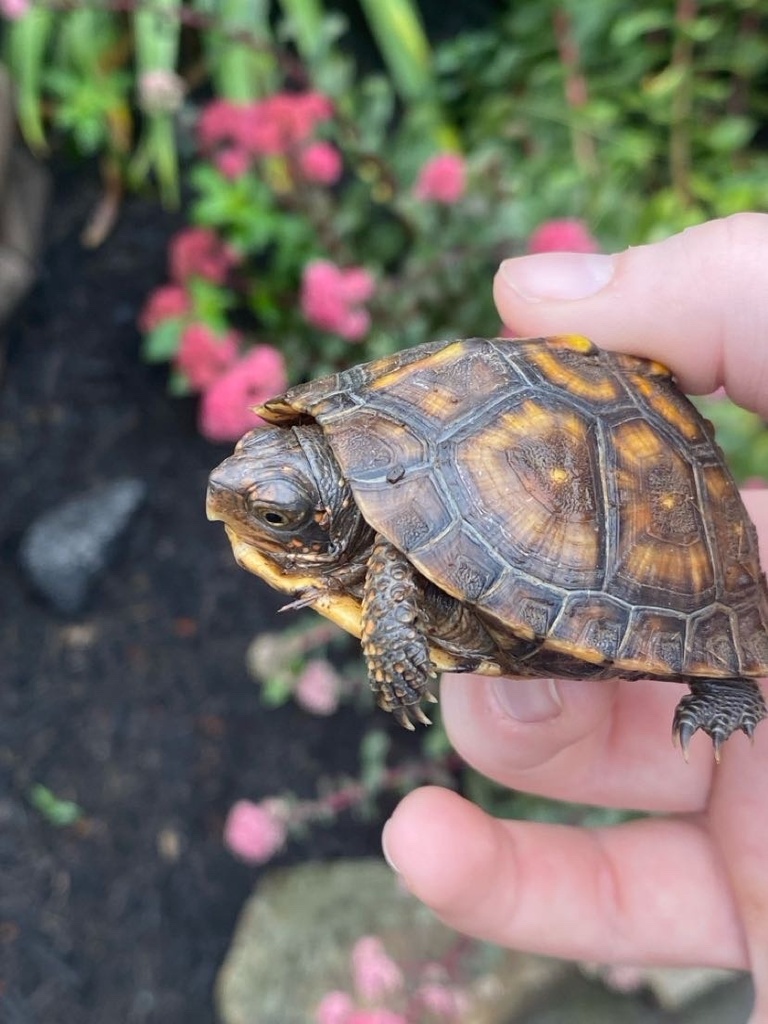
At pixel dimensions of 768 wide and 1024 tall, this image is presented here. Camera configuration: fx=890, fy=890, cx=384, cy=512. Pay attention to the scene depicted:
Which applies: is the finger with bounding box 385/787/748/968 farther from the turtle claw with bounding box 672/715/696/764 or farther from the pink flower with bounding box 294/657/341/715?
the pink flower with bounding box 294/657/341/715

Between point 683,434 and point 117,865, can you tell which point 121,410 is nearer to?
point 117,865

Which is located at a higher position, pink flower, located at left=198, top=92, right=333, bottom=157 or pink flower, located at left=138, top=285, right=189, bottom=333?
pink flower, located at left=198, top=92, right=333, bottom=157

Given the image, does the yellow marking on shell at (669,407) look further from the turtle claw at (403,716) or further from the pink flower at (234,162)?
the pink flower at (234,162)

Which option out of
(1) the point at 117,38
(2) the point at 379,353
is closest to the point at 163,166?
(1) the point at 117,38

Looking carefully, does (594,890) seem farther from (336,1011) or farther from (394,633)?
(394,633)

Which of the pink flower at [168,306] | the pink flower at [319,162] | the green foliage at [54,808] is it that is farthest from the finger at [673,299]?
the green foliage at [54,808]

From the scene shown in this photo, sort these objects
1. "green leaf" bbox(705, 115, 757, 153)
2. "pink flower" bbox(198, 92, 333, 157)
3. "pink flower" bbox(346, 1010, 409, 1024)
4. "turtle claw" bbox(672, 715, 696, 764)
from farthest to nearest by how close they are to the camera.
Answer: "green leaf" bbox(705, 115, 757, 153) < "pink flower" bbox(198, 92, 333, 157) < "pink flower" bbox(346, 1010, 409, 1024) < "turtle claw" bbox(672, 715, 696, 764)

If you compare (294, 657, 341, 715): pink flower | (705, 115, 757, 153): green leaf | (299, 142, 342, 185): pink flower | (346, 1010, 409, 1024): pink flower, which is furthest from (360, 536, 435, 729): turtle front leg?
(705, 115, 757, 153): green leaf
